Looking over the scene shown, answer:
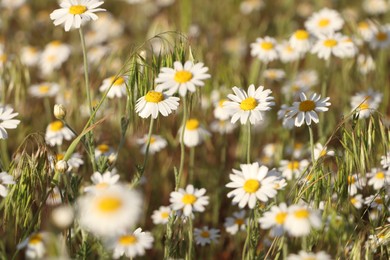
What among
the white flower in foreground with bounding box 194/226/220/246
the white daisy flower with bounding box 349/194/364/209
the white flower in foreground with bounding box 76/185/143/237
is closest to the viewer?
the white flower in foreground with bounding box 76/185/143/237

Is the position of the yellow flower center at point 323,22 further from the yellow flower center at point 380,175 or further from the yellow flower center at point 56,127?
the yellow flower center at point 56,127

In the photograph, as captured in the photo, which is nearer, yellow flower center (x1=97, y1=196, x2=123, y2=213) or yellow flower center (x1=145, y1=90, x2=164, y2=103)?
yellow flower center (x1=97, y1=196, x2=123, y2=213)

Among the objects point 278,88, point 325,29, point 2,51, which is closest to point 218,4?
Answer: point 278,88

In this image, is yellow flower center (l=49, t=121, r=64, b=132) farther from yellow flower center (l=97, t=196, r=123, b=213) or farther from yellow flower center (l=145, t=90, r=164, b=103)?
yellow flower center (l=97, t=196, r=123, b=213)

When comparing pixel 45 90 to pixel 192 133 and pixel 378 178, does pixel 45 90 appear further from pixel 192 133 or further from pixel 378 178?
pixel 378 178

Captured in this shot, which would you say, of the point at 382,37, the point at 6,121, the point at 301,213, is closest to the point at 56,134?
the point at 6,121

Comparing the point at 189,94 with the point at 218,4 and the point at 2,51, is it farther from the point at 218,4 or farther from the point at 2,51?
the point at 218,4

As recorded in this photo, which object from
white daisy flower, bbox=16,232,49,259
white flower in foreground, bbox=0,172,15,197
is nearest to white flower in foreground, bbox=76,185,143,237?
white daisy flower, bbox=16,232,49,259
